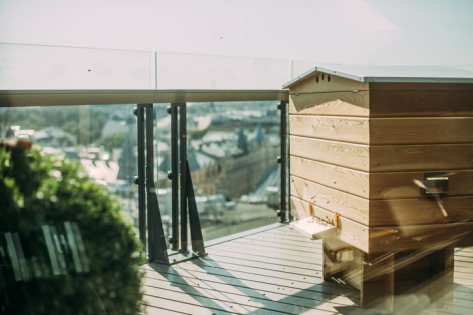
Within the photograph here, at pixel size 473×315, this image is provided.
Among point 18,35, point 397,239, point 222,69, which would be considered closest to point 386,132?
point 397,239

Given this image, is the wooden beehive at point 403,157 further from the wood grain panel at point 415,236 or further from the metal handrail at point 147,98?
the metal handrail at point 147,98

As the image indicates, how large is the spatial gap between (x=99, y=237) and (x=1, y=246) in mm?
402

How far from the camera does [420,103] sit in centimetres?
269

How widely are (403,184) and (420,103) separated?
456 mm

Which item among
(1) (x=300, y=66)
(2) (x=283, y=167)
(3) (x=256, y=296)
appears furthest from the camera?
(2) (x=283, y=167)

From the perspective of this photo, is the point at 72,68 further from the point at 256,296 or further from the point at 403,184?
the point at 403,184

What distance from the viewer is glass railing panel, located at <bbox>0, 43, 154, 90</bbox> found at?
2600 millimetres

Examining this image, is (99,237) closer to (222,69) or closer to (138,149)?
(138,149)

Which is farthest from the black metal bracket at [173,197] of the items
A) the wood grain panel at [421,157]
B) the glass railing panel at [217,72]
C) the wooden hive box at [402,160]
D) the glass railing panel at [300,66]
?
the wood grain panel at [421,157]

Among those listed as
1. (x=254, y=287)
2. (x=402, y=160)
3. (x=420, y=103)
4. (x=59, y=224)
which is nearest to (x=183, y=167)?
(x=254, y=287)

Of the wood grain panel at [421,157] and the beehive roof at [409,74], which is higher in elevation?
the beehive roof at [409,74]

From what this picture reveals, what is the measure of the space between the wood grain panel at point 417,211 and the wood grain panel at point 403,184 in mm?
33

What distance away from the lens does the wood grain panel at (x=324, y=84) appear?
2771 millimetres

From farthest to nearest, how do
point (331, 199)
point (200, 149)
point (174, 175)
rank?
1. point (200, 149)
2. point (174, 175)
3. point (331, 199)
